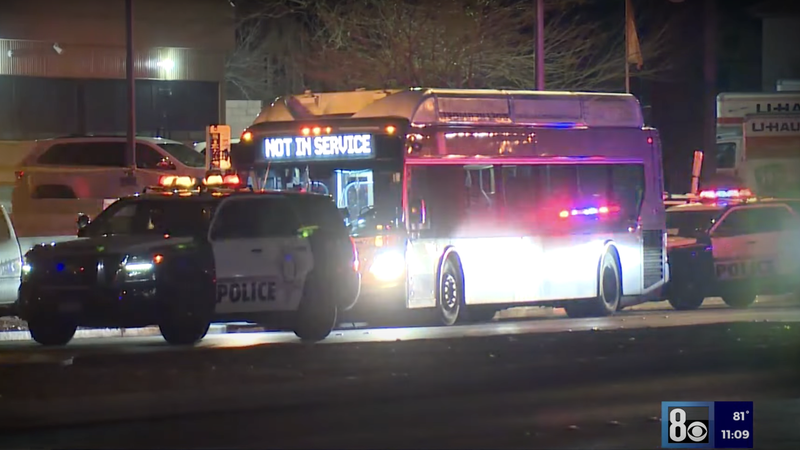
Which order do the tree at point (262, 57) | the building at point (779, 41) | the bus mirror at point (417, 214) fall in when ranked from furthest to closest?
the building at point (779, 41), the tree at point (262, 57), the bus mirror at point (417, 214)

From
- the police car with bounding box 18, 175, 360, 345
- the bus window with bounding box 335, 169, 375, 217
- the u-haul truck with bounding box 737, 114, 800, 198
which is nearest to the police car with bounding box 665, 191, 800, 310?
the bus window with bounding box 335, 169, 375, 217

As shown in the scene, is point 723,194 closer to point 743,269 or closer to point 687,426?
point 743,269

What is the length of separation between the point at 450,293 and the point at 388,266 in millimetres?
1573

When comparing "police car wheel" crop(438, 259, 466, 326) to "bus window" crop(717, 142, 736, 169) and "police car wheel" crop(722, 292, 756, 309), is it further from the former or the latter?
"bus window" crop(717, 142, 736, 169)

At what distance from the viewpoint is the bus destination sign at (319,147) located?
1861 centimetres

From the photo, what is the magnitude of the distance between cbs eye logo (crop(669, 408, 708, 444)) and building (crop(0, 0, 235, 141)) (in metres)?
31.1

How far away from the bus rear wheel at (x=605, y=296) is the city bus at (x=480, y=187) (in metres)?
0.03

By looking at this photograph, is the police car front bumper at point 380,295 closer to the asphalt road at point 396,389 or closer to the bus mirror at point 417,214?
the bus mirror at point 417,214

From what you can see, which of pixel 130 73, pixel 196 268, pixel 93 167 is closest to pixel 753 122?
pixel 93 167

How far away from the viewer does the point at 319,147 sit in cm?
1906

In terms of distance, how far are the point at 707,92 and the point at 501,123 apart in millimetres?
18060

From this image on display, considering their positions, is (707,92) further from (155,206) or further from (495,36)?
(155,206)

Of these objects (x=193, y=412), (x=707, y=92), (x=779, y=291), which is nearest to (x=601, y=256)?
(x=779, y=291)

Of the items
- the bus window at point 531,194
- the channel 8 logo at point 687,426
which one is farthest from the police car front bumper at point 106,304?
the channel 8 logo at point 687,426
